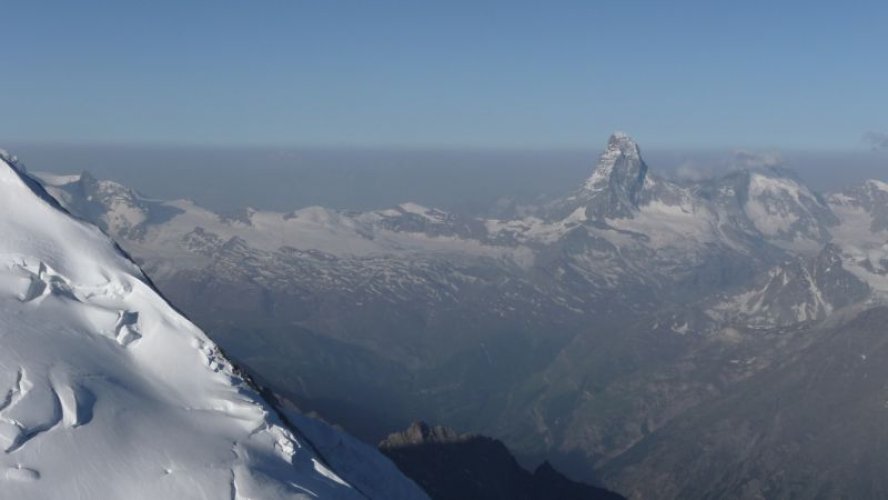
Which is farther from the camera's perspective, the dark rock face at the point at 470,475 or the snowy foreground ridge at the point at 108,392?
the dark rock face at the point at 470,475

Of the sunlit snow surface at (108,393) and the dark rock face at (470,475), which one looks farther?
the dark rock face at (470,475)

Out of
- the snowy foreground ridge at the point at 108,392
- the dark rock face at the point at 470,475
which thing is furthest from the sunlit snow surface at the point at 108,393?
the dark rock face at the point at 470,475

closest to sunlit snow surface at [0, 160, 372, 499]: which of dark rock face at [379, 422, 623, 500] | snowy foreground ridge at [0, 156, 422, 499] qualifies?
snowy foreground ridge at [0, 156, 422, 499]

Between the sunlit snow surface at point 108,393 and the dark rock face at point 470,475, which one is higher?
the sunlit snow surface at point 108,393

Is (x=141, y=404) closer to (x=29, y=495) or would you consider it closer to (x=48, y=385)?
(x=48, y=385)

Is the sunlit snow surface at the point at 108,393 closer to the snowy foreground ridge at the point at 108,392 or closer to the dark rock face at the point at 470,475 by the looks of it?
the snowy foreground ridge at the point at 108,392

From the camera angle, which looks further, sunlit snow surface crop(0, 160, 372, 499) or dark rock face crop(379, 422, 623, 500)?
dark rock face crop(379, 422, 623, 500)

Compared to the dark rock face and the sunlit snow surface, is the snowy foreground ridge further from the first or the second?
the dark rock face
